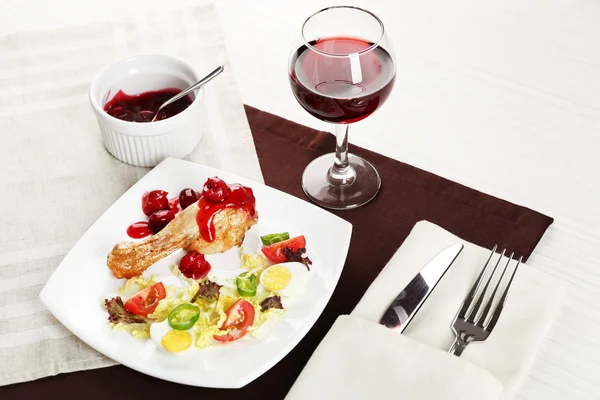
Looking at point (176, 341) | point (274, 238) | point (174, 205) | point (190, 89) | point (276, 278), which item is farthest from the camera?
point (190, 89)

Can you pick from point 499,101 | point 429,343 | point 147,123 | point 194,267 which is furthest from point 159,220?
point 499,101

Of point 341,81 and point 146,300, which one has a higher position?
point 341,81

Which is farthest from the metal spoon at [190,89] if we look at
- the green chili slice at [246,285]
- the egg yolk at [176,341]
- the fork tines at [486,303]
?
the fork tines at [486,303]

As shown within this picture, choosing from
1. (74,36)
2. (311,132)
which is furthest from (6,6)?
(311,132)

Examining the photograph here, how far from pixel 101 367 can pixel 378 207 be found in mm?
711

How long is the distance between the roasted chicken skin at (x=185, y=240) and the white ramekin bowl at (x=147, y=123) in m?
0.28

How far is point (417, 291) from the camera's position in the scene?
1.43 metres

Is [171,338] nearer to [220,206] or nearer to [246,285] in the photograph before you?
[246,285]

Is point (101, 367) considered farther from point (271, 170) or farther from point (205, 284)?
point (271, 170)

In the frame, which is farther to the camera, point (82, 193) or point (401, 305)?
point (82, 193)

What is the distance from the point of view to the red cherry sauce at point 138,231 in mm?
1599

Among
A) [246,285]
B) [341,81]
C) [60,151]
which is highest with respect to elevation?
[341,81]

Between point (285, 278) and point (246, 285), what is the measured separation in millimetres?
79

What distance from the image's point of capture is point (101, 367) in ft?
4.59
